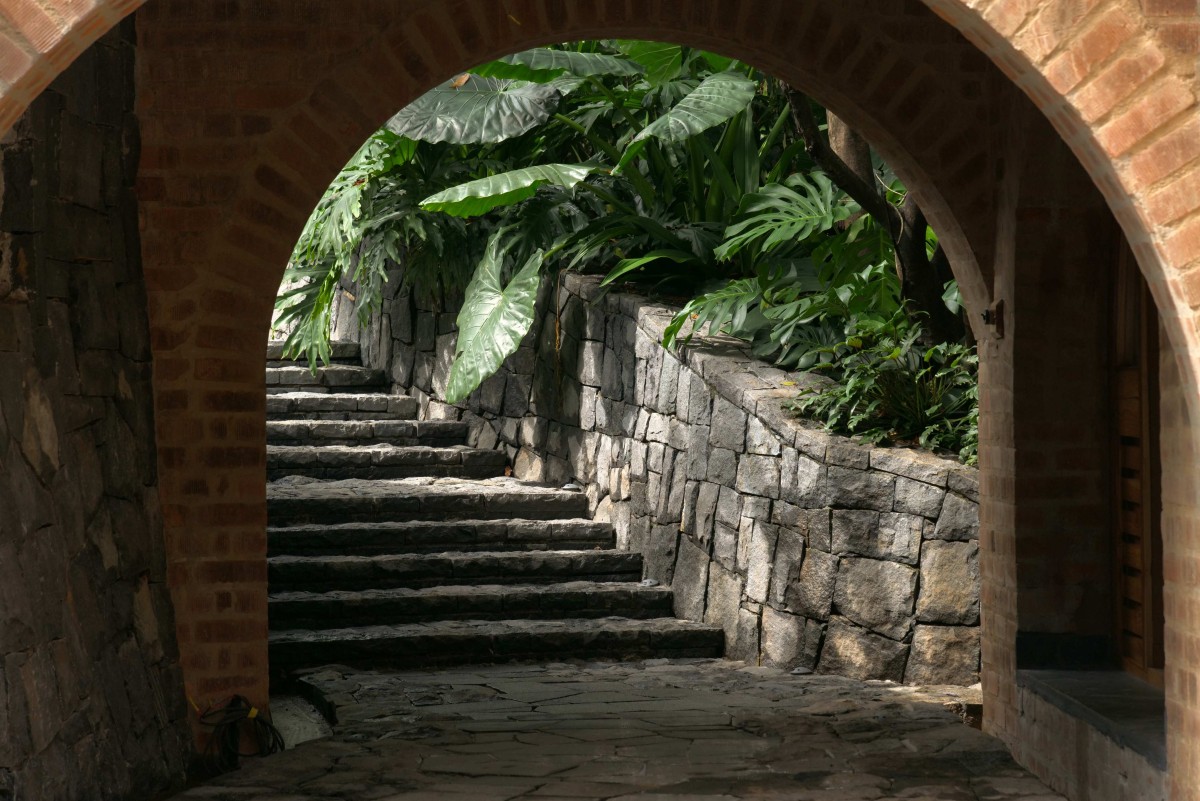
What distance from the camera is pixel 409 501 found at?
9445 mm

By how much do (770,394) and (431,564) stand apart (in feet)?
7.89

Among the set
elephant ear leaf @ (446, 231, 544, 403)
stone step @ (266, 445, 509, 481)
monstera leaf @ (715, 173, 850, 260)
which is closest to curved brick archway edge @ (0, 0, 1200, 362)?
monstera leaf @ (715, 173, 850, 260)

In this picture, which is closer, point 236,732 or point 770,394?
point 236,732

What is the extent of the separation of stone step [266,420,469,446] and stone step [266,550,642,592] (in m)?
2.10

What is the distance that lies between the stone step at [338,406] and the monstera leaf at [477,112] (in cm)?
246

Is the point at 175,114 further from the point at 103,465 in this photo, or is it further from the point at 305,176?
the point at 103,465

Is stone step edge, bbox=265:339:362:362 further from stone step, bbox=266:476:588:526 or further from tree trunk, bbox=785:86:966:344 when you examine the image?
tree trunk, bbox=785:86:966:344

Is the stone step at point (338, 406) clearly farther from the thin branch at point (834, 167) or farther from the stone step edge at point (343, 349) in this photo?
the thin branch at point (834, 167)

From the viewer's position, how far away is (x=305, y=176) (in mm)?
5367

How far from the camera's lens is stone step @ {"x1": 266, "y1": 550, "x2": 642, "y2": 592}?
8516mm

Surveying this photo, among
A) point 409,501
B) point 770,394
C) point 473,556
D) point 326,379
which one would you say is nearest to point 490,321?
point 409,501

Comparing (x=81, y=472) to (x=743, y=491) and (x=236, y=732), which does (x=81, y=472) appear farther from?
(x=743, y=491)

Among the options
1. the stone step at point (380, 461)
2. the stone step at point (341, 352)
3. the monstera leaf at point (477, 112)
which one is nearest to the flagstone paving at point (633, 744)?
the stone step at point (380, 461)

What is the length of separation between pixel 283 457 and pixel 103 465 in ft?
18.7
